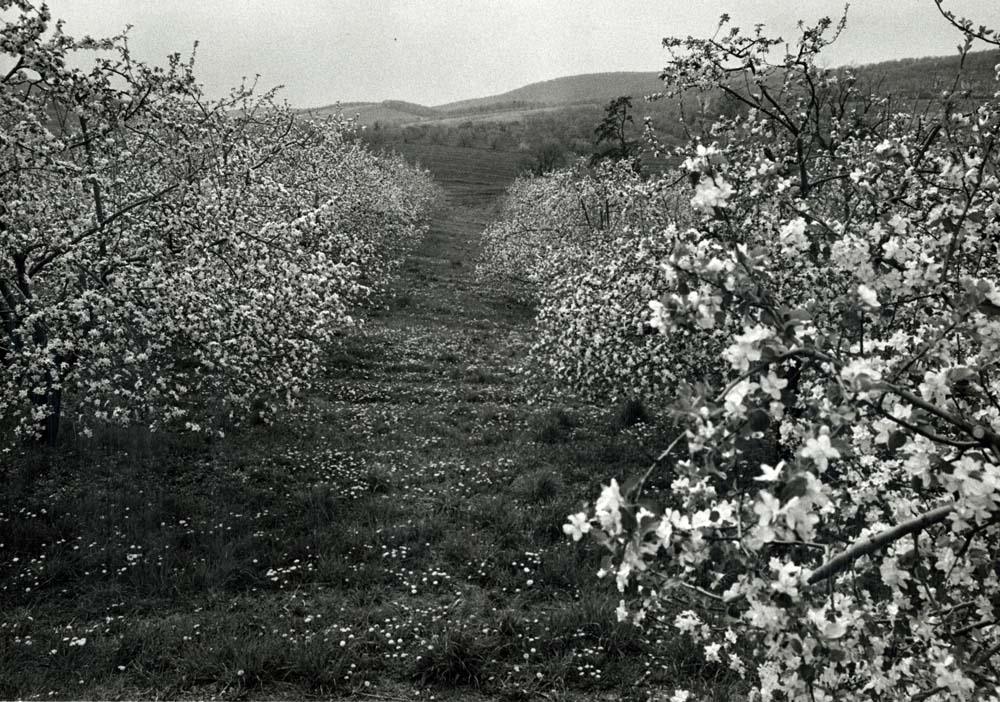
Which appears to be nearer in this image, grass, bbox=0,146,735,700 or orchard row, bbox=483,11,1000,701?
orchard row, bbox=483,11,1000,701

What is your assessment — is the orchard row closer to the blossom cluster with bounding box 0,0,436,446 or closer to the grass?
the grass

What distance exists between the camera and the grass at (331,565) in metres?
6.33

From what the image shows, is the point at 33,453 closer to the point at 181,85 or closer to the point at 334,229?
the point at 181,85

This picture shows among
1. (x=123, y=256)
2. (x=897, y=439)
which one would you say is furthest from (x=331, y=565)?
(x=897, y=439)

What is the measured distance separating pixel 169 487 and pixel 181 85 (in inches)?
222

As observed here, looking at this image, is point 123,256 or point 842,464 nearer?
point 842,464

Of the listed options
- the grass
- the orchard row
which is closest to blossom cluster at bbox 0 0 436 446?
the grass

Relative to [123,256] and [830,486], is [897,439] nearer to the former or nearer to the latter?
[830,486]

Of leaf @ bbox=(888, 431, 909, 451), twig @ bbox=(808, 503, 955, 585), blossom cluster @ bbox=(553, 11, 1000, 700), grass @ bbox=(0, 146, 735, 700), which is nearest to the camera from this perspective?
blossom cluster @ bbox=(553, 11, 1000, 700)

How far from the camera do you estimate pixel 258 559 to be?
820 centimetres

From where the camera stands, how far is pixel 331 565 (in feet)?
26.3

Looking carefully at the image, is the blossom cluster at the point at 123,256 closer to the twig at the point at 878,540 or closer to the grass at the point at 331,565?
the grass at the point at 331,565

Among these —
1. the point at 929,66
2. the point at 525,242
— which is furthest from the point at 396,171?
the point at 929,66

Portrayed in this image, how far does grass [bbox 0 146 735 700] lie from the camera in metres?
6.33
